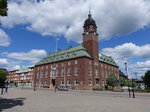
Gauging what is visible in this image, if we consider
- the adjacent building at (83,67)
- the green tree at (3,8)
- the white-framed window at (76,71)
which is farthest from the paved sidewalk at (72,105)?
the white-framed window at (76,71)

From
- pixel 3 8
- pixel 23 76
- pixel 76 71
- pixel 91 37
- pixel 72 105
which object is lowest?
pixel 72 105

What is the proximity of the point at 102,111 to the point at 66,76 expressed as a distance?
54.4 metres

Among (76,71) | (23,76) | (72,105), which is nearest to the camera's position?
(72,105)

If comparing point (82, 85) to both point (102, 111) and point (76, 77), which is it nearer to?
point (76, 77)

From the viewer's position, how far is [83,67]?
59.2 meters

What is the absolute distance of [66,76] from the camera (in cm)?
6512

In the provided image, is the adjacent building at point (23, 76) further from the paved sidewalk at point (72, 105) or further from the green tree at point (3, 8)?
the green tree at point (3, 8)

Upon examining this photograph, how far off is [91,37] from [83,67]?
14.0 meters

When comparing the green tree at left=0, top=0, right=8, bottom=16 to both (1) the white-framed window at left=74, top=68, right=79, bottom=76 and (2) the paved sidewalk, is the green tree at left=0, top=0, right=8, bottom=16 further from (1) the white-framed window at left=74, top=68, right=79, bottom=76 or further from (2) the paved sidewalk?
(1) the white-framed window at left=74, top=68, right=79, bottom=76

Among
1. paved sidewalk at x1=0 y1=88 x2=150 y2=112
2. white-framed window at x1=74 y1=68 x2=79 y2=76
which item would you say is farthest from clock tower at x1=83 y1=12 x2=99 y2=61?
paved sidewalk at x1=0 y1=88 x2=150 y2=112

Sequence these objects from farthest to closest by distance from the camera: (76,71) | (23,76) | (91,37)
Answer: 1. (23,76)
2. (91,37)
3. (76,71)

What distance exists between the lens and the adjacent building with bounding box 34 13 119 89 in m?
59.6

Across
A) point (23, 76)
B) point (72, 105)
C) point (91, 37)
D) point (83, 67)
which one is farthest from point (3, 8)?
point (23, 76)

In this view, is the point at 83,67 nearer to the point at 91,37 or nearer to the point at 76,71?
the point at 76,71
